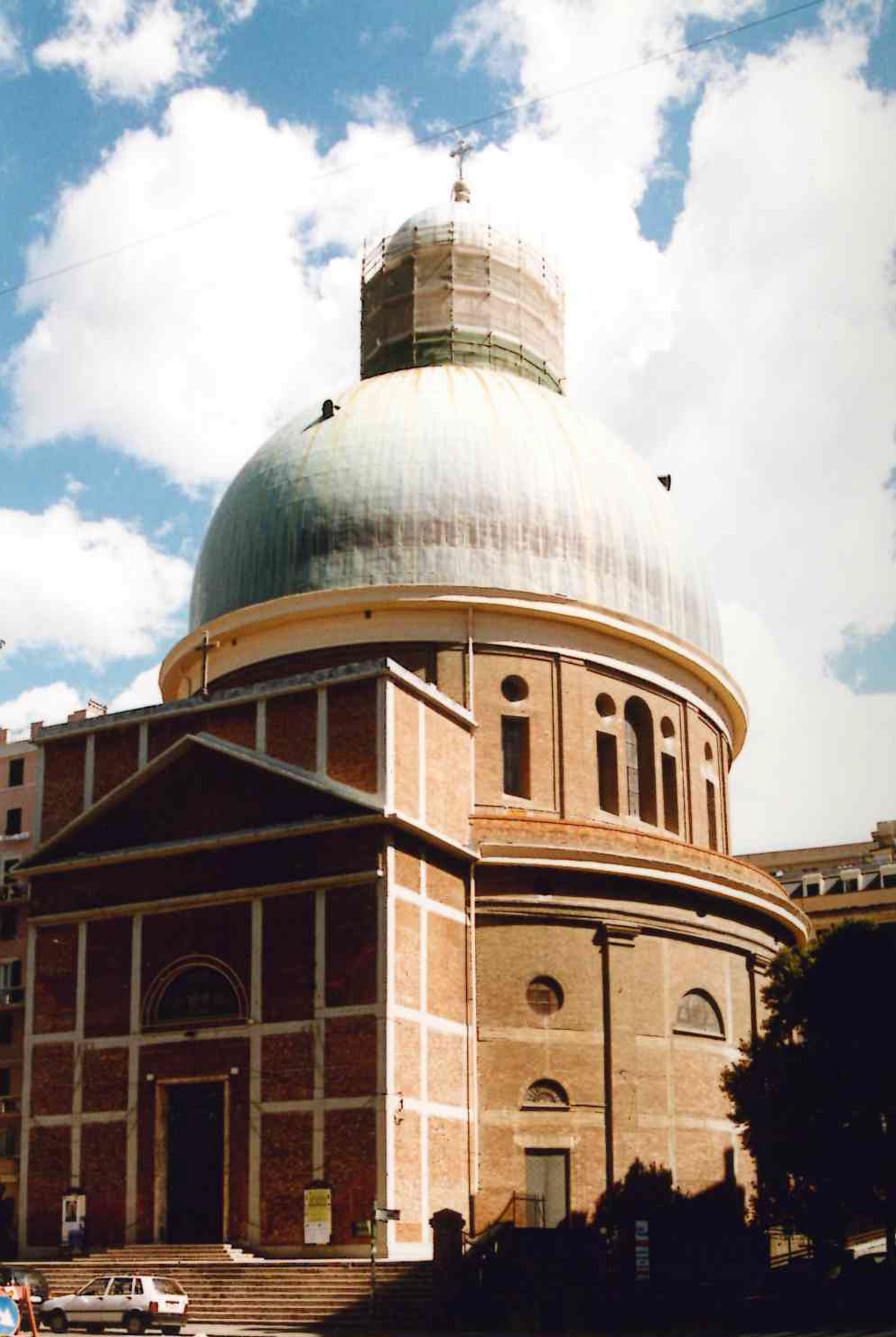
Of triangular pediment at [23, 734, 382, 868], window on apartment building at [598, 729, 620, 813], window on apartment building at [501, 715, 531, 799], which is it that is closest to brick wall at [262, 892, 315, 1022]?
triangular pediment at [23, 734, 382, 868]

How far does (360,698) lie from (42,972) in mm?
9755

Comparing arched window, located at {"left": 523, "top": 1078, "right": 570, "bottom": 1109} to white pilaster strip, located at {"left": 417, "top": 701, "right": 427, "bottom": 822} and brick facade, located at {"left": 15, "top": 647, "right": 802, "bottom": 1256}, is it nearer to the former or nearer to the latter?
brick facade, located at {"left": 15, "top": 647, "right": 802, "bottom": 1256}

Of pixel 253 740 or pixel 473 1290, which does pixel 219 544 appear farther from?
pixel 473 1290

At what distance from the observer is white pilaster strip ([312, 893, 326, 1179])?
115 feet

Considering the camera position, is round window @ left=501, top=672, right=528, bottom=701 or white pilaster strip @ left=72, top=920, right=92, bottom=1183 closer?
white pilaster strip @ left=72, top=920, right=92, bottom=1183

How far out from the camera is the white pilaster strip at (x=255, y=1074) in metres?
35.5

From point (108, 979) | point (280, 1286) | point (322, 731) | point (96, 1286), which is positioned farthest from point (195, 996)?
point (96, 1286)

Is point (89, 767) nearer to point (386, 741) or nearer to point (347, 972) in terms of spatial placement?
point (386, 741)

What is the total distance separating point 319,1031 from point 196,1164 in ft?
13.8

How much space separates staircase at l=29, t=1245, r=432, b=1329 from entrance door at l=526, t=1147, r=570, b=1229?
617cm

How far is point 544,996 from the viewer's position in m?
39.9

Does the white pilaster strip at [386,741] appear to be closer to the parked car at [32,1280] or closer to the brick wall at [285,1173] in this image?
the brick wall at [285,1173]

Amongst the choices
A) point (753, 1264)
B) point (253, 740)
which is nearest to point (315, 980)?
point (253, 740)

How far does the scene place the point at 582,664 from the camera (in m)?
45.0
